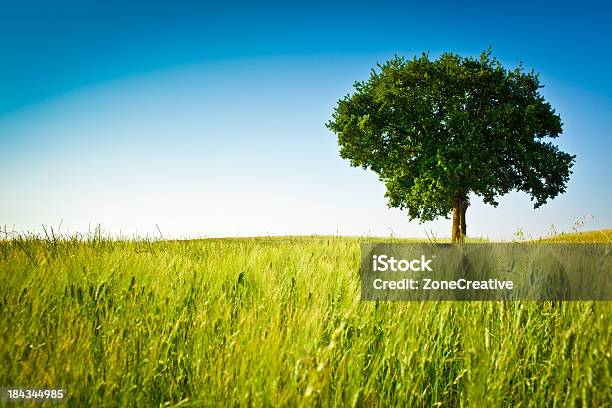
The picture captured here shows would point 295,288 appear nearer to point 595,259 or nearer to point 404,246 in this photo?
point 404,246

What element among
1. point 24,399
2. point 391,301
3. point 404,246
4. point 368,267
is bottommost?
point 24,399

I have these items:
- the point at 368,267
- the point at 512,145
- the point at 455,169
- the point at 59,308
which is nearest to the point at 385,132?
the point at 455,169

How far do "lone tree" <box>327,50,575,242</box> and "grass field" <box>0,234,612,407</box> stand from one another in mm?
15902

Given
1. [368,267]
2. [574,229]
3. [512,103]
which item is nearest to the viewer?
[368,267]

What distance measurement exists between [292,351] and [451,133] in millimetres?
19183

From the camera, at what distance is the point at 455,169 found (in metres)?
17.7

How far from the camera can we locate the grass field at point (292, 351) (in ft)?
6.32

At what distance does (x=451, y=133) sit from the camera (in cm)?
1909

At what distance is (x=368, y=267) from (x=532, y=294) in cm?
158

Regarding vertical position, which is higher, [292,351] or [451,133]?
[451,133]

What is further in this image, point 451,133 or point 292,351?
point 451,133

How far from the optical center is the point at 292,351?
203 cm

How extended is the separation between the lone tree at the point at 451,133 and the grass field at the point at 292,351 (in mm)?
15902

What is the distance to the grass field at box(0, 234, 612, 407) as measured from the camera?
1926mm
